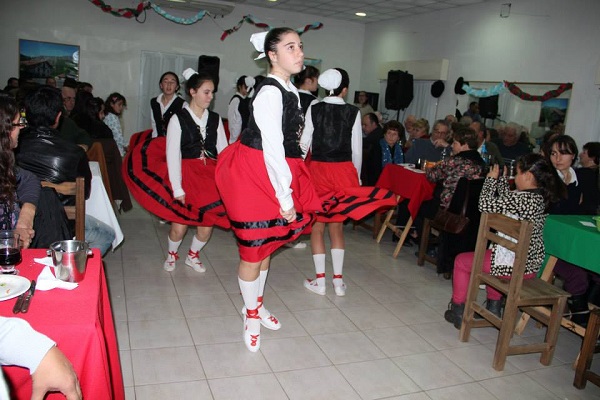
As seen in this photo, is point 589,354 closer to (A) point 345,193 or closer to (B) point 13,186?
(A) point 345,193

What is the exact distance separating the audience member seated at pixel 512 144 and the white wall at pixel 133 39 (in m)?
5.19

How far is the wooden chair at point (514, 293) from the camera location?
2.64 m

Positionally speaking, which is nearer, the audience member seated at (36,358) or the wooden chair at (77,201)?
the audience member seated at (36,358)

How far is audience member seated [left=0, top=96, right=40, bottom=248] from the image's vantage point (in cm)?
188

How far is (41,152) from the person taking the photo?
2715 millimetres

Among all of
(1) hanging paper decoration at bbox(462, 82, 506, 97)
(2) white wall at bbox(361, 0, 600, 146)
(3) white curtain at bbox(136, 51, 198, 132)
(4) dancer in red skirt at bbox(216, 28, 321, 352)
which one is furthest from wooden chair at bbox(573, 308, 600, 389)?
(3) white curtain at bbox(136, 51, 198, 132)

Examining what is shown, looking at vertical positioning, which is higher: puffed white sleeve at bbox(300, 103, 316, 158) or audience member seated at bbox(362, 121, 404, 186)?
puffed white sleeve at bbox(300, 103, 316, 158)

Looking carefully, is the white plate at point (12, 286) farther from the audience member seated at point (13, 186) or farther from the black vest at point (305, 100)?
the black vest at point (305, 100)

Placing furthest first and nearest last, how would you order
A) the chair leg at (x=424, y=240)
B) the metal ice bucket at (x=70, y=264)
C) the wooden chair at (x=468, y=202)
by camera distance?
the chair leg at (x=424, y=240) → the wooden chair at (x=468, y=202) → the metal ice bucket at (x=70, y=264)

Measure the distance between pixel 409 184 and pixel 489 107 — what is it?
11.2 feet

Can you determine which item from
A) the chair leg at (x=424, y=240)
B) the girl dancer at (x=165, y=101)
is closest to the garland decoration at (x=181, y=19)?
the girl dancer at (x=165, y=101)

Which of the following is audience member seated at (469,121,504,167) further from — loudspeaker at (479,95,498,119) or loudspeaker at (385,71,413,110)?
loudspeaker at (385,71,413,110)

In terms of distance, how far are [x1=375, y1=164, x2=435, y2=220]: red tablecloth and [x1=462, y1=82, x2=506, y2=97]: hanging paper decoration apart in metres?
3.33

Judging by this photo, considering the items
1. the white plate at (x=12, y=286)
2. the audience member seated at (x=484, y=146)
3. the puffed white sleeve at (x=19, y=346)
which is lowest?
the white plate at (x=12, y=286)
